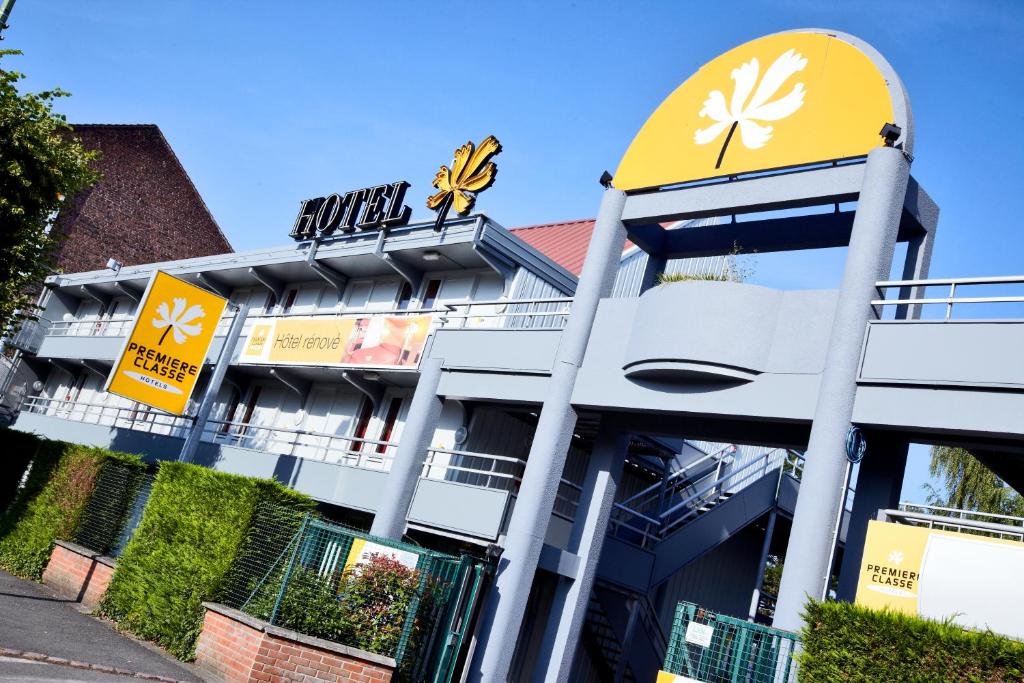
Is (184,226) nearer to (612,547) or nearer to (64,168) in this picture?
(64,168)

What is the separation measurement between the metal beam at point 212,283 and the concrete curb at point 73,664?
20.1 m

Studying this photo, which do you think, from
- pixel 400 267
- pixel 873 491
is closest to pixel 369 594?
pixel 873 491

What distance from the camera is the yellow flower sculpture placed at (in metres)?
21.1

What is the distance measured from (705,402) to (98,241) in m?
33.8

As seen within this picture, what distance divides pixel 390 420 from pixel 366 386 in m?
0.99

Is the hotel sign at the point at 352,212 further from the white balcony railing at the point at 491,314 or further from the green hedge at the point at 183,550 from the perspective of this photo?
the green hedge at the point at 183,550

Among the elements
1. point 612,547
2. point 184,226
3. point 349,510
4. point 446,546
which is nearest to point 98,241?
point 184,226

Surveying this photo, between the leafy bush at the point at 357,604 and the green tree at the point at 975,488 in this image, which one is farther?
the green tree at the point at 975,488

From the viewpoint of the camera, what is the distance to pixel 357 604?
40.2 feet

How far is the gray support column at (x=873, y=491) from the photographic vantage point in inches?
476

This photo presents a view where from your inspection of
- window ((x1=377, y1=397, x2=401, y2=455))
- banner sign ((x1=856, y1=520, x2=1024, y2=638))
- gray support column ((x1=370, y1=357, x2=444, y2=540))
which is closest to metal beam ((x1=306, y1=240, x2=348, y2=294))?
window ((x1=377, y1=397, x2=401, y2=455))

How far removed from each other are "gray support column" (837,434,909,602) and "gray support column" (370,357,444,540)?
7.49 meters

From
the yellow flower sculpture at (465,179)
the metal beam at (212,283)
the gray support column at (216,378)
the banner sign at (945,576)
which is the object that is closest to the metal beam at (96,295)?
the metal beam at (212,283)

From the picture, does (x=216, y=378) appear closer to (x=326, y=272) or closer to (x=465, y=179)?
(x=326, y=272)
